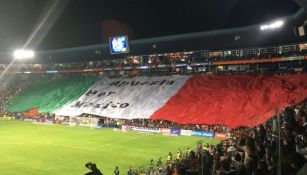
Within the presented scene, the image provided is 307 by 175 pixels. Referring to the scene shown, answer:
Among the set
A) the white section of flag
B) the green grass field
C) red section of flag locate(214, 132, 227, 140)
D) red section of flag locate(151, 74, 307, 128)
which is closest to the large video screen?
the white section of flag

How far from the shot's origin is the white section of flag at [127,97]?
5119 cm

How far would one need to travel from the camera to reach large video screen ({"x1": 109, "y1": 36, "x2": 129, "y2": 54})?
61.2 meters

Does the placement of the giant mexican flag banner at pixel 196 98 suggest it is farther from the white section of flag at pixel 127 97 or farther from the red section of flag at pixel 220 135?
the red section of flag at pixel 220 135

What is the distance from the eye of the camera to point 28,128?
53594mm

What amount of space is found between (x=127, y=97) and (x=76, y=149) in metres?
19.6

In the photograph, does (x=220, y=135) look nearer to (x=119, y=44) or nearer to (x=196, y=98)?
(x=196, y=98)

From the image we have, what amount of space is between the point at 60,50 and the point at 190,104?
4508 cm

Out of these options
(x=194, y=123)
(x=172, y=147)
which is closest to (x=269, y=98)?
(x=194, y=123)

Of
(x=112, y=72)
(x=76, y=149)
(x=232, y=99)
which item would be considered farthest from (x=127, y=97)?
(x=76, y=149)

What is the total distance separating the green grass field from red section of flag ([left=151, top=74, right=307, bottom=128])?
4.21 m

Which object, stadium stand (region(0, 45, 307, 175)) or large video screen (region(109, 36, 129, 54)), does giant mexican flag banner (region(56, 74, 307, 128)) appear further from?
large video screen (region(109, 36, 129, 54))

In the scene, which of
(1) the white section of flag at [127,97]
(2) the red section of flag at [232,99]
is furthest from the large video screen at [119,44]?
(2) the red section of flag at [232,99]

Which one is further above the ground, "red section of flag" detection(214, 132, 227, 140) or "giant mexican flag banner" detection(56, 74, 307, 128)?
"giant mexican flag banner" detection(56, 74, 307, 128)

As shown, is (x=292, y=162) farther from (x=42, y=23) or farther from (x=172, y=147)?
(x=42, y=23)
